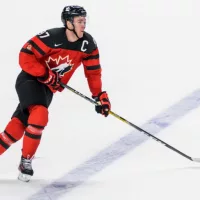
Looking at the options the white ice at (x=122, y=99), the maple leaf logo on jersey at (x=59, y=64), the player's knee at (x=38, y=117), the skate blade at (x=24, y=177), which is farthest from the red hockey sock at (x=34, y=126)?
the maple leaf logo on jersey at (x=59, y=64)

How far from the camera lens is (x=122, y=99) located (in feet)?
15.3

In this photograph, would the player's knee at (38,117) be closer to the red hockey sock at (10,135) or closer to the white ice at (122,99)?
the red hockey sock at (10,135)

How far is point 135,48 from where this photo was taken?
18.6 feet

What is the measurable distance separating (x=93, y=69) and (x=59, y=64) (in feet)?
0.76

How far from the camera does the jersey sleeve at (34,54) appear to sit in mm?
3363

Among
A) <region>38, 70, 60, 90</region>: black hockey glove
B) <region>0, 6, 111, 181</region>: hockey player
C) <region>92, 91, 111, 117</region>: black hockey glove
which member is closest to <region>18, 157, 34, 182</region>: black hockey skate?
<region>0, 6, 111, 181</region>: hockey player

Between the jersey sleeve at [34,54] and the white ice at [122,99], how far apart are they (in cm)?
65

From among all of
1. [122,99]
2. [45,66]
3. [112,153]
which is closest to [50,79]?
[45,66]

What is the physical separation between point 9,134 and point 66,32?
0.71 metres

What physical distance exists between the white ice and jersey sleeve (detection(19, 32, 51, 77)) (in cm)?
65

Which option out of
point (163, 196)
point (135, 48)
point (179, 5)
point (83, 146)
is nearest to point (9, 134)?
point (83, 146)

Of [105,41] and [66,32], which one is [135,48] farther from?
[66,32]

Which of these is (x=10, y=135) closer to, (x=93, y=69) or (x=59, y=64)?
(x=59, y=64)

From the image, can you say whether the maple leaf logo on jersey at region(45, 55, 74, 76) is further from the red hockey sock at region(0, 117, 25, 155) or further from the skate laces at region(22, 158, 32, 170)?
the skate laces at region(22, 158, 32, 170)
